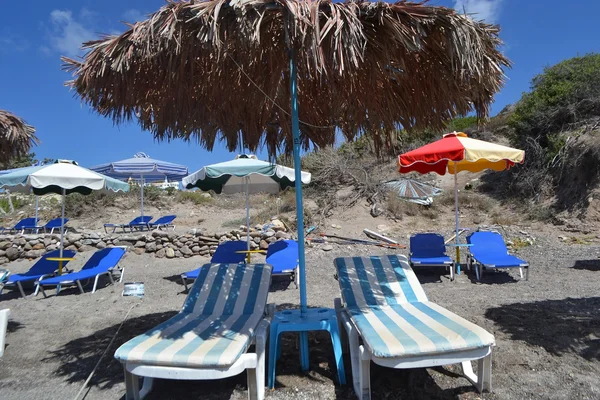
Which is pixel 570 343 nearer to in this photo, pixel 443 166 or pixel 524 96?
pixel 443 166

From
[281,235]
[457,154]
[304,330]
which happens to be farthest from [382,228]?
[304,330]

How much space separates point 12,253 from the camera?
10172 mm

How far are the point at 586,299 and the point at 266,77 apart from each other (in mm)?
4770

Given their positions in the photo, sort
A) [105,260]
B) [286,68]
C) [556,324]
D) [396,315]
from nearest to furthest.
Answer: [396,315] < [286,68] < [556,324] < [105,260]

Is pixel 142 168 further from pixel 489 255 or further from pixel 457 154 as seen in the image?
pixel 489 255

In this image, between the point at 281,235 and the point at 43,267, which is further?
the point at 281,235

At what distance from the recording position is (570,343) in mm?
3541

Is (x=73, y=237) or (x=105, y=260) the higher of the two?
(x=73, y=237)

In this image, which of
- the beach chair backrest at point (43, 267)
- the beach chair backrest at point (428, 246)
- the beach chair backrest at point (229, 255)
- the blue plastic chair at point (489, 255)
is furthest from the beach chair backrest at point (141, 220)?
the blue plastic chair at point (489, 255)

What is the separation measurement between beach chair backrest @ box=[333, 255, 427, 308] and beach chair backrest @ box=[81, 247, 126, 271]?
5181 millimetres

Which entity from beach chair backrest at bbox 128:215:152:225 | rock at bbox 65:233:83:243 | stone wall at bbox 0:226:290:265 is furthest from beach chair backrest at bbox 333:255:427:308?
beach chair backrest at bbox 128:215:152:225

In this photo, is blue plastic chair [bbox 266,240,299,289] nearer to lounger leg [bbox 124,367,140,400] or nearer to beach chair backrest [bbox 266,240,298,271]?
beach chair backrest [bbox 266,240,298,271]

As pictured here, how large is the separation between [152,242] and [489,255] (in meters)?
7.89

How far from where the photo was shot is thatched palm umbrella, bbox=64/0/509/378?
269cm
